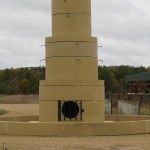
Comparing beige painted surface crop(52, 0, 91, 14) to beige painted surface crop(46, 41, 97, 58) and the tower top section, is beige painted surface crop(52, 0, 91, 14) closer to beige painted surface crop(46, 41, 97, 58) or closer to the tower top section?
the tower top section

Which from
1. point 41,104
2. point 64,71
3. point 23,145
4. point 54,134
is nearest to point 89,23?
point 64,71

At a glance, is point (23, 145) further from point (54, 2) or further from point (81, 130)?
point (54, 2)

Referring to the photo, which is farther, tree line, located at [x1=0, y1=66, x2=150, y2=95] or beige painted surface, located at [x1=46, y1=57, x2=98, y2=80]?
tree line, located at [x1=0, y1=66, x2=150, y2=95]

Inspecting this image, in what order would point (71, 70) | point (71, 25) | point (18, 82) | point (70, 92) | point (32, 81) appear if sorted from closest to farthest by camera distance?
1. point (70, 92)
2. point (71, 70)
3. point (71, 25)
4. point (32, 81)
5. point (18, 82)

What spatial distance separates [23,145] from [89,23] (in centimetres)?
771

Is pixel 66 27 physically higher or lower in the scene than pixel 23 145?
higher

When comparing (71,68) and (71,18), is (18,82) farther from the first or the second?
(71,68)

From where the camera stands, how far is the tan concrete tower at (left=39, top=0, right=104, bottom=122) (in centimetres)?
2034

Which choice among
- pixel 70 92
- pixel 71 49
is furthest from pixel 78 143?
pixel 71 49

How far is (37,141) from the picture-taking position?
16.7m

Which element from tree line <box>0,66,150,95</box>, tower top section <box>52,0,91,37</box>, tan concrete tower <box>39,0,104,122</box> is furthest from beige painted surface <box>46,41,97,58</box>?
tree line <box>0,66,150,95</box>

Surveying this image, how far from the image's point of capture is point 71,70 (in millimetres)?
20766

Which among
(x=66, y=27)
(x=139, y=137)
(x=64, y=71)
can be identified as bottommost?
(x=139, y=137)

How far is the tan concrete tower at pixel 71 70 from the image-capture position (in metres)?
20.3
